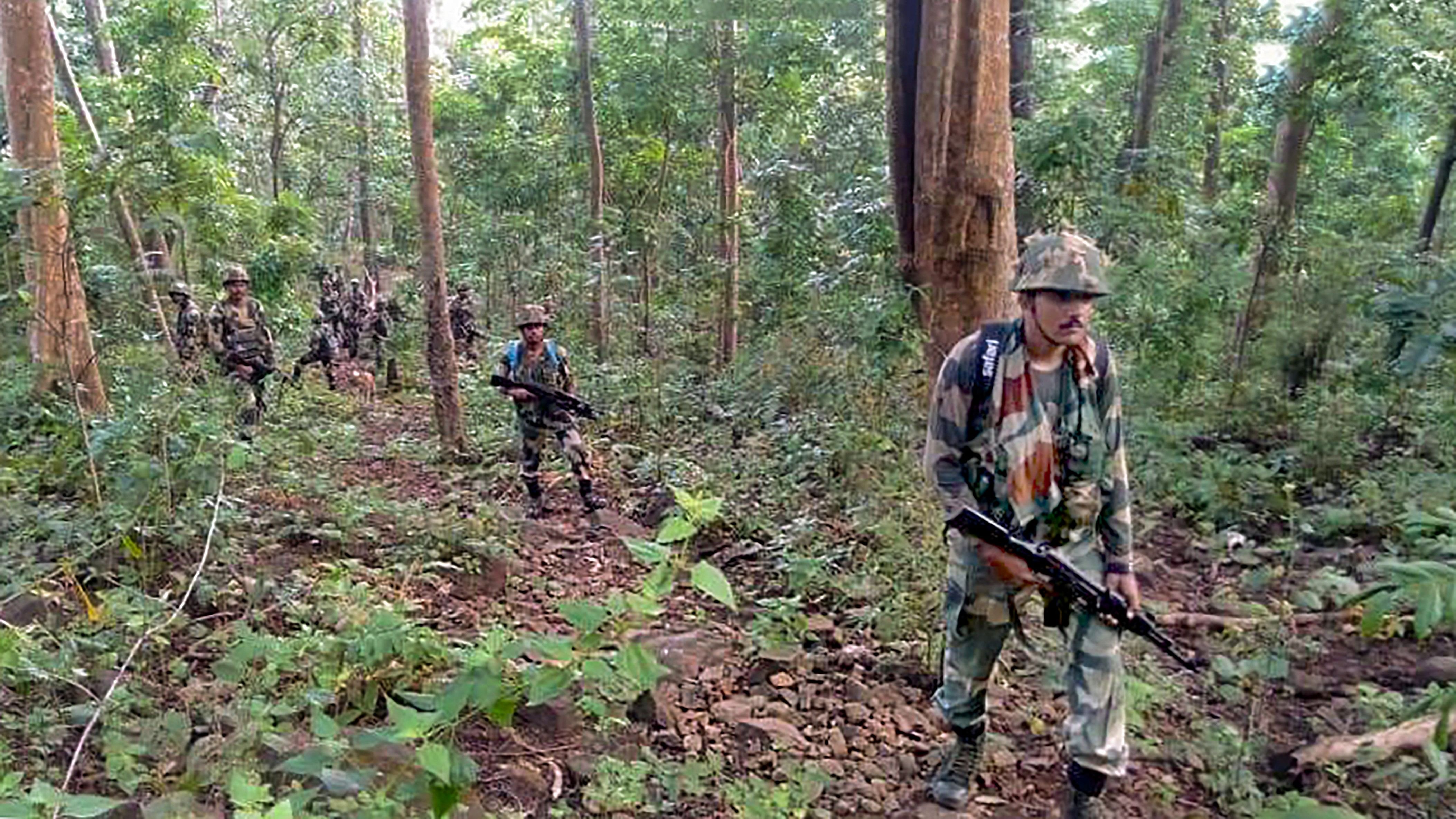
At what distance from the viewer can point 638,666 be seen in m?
2.04

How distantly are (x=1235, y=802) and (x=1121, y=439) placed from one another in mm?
1388

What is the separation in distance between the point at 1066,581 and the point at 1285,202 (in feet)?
32.4

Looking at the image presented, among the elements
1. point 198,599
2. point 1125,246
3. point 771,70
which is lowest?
point 198,599

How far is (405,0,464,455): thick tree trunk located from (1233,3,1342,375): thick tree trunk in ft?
24.5

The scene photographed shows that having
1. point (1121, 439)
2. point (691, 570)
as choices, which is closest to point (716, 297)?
point (1121, 439)

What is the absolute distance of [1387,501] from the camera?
21.4ft

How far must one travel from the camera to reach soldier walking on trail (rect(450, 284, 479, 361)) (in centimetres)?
1583

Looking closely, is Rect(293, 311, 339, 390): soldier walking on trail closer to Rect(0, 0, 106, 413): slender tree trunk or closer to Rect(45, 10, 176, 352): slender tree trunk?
Rect(45, 10, 176, 352): slender tree trunk

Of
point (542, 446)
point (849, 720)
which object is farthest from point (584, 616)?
point (542, 446)

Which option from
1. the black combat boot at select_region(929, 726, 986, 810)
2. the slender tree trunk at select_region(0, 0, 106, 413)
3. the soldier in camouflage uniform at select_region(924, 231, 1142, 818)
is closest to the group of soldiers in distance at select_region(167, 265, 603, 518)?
the slender tree trunk at select_region(0, 0, 106, 413)

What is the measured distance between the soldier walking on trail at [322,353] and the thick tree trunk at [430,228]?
420cm

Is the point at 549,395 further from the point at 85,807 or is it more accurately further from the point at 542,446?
the point at 85,807

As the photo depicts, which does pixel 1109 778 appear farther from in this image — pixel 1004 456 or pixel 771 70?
pixel 771 70

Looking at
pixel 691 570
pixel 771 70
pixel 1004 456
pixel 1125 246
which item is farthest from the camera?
pixel 771 70
